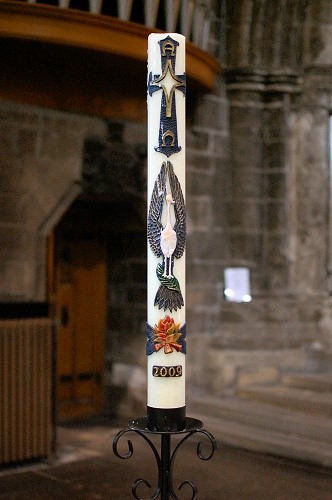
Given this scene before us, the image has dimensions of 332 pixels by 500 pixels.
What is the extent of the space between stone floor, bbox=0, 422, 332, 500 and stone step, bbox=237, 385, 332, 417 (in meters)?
0.74

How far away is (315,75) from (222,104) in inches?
36.3

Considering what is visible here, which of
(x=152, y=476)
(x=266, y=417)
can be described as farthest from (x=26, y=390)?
Answer: (x=266, y=417)

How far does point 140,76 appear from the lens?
217 inches

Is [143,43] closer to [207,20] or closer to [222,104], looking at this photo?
[207,20]

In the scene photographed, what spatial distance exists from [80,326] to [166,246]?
457 centimetres

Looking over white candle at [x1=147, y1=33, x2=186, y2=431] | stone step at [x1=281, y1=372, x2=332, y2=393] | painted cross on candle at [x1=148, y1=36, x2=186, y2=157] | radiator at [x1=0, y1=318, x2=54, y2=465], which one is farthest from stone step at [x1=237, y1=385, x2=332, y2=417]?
painted cross on candle at [x1=148, y1=36, x2=186, y2=157]

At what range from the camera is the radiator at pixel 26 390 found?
4941 mm

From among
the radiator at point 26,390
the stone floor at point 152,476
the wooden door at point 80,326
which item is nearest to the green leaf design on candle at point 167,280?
the stone floor at point 152,476

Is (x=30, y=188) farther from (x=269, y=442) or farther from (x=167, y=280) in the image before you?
(x=167, y=280)

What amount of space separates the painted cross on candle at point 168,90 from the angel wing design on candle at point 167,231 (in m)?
0.06

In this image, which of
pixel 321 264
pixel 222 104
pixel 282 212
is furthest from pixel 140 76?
pixel 321 264

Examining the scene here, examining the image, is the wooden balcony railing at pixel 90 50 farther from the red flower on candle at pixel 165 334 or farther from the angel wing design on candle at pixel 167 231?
the red flower on candle at pixel 165 334

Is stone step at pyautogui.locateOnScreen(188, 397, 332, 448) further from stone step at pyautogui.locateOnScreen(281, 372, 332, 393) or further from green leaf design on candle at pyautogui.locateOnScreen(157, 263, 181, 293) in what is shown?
green leaf design on candle at pyautogui.locateOnScreen(157, 263, 181, 293)

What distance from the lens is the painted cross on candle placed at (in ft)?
7.36
